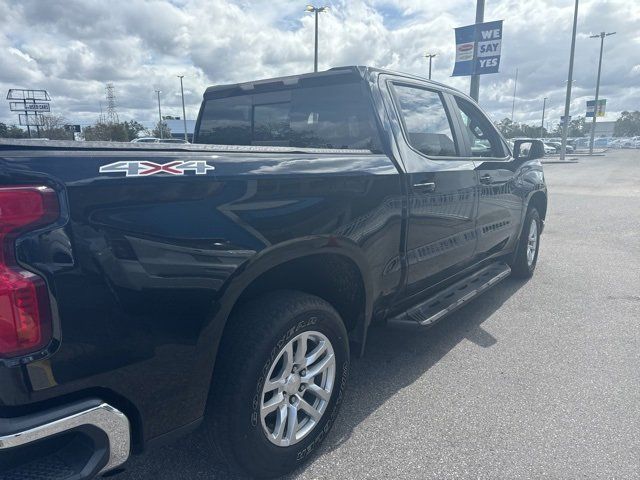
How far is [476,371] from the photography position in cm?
334

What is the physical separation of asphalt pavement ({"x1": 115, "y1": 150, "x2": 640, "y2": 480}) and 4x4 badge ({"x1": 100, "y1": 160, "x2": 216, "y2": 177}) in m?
1.33

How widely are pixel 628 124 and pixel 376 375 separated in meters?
126

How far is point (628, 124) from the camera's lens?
106625mm

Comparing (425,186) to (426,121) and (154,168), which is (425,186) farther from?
(154,168)

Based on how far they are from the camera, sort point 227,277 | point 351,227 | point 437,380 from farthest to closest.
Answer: point 437,380, point 351,227, point 227,277

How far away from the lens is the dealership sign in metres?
10.4

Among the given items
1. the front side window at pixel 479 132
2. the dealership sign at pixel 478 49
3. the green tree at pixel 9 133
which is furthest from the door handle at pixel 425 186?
the dealership sign at pixel 478 49

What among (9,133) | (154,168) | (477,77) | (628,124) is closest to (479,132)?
(154,168)

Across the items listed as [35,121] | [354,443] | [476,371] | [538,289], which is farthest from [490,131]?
[35,121]

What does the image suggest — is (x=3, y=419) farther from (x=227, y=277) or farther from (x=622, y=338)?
(x=622, y=338)

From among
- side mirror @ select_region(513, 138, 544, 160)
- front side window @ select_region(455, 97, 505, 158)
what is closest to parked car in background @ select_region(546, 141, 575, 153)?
side mirror @ select_region(513, 138, 544, 160)

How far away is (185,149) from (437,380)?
2.26 m

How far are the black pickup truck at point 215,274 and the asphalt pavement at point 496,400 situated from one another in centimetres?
36

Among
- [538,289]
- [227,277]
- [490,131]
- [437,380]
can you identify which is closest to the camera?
[227,277]
